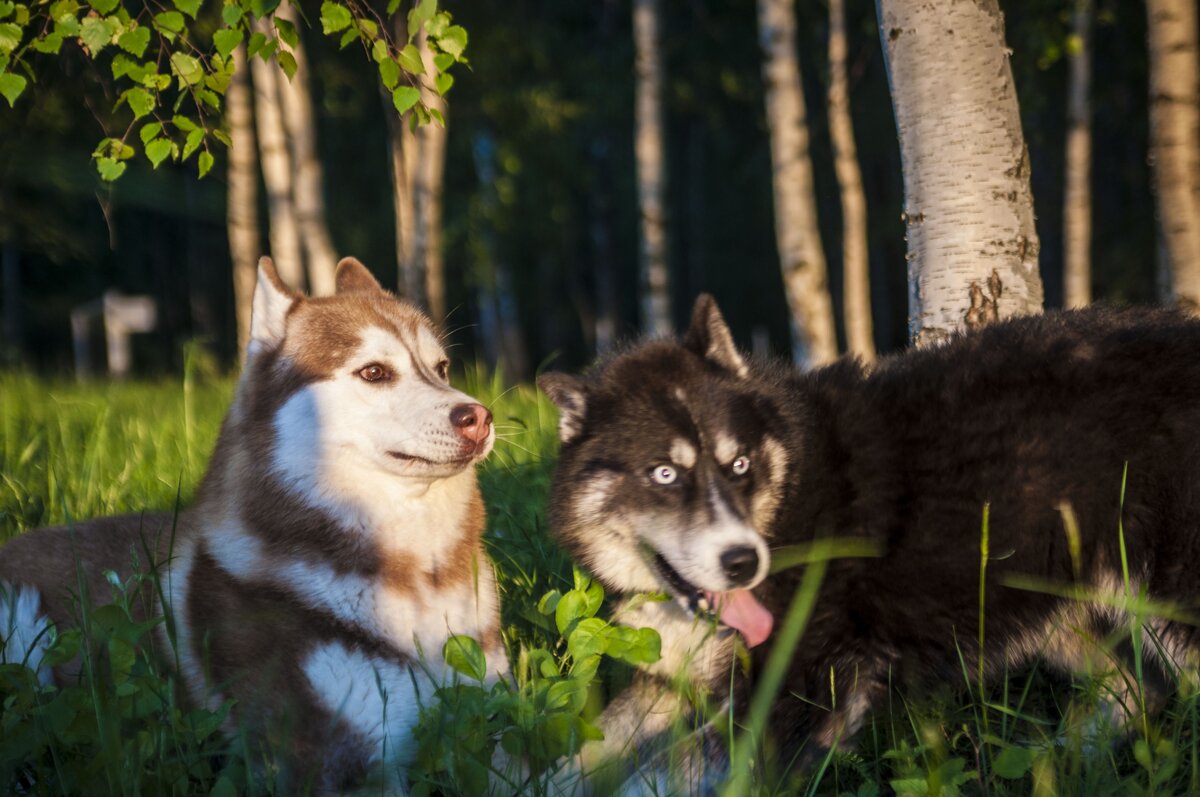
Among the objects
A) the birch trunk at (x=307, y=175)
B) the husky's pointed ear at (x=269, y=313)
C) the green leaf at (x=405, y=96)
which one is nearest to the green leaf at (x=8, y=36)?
the husky's pointed ear at (x=269, y=313)

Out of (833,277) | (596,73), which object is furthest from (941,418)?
(833,277)

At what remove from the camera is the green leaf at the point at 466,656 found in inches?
109

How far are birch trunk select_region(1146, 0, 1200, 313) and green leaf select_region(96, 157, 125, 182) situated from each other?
641 centimetres

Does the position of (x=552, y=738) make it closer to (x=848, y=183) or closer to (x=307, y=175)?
(x=307, y=175)

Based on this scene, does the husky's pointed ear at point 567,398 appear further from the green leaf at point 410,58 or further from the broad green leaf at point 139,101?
the broad green leaf at point 139,101

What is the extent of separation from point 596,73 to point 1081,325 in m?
20.9

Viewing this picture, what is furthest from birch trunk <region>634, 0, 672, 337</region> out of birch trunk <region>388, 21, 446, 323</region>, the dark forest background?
birch trunk <region>388, 21, 446, 323</region>

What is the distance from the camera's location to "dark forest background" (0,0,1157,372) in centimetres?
1788

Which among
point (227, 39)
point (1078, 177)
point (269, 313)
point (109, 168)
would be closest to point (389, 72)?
point (227, 39)

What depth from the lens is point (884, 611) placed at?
3.07 m

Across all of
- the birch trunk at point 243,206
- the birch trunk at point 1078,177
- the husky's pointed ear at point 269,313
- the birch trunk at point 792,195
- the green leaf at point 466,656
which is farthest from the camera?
the birch trunk at point 1078,177

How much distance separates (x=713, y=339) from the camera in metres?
3.52

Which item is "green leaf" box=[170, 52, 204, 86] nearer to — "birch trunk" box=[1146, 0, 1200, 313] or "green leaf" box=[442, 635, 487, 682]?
"green leaf" box=[442, 635, 487, 682]

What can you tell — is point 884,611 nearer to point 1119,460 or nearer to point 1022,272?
point 1119,460
